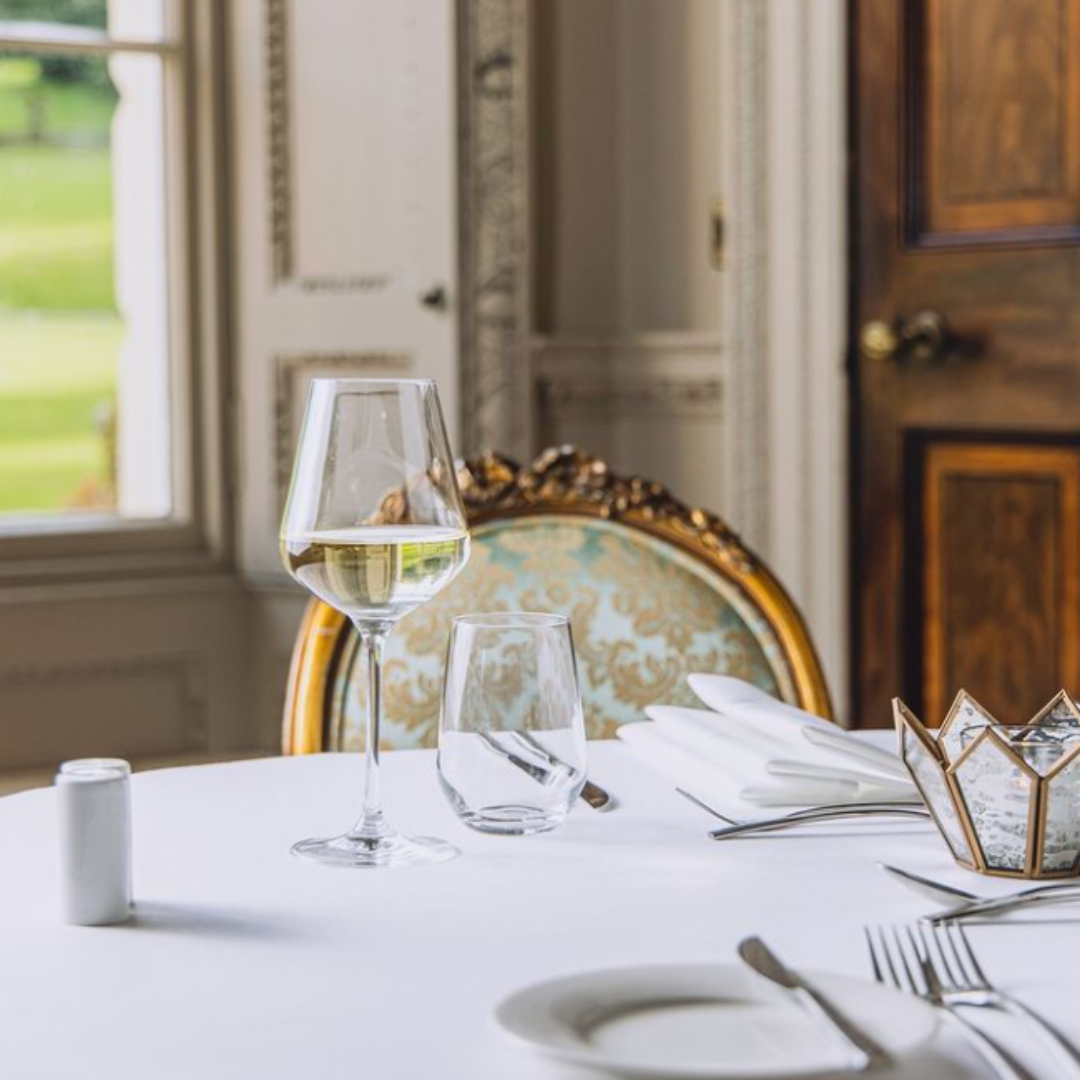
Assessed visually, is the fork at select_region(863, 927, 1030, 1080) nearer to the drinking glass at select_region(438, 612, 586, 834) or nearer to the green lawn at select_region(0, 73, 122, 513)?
the drinking glass at select_region(438, 612, 586, 834)

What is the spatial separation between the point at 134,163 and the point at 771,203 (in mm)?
1183

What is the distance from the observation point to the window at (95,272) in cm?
334

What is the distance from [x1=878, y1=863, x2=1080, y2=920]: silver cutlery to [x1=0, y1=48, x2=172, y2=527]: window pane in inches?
107

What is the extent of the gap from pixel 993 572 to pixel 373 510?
74.1 inches

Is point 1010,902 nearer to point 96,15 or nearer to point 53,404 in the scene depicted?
point 53,404

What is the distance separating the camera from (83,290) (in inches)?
133

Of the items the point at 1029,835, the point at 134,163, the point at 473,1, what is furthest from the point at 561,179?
the point at 1029,835

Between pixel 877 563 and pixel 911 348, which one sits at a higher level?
pixel 911 348

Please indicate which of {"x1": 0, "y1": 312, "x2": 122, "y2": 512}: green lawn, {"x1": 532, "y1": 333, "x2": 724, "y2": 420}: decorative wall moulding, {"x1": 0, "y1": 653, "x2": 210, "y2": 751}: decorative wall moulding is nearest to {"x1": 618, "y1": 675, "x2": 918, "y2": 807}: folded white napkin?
{"x1": 532, "y1": 333, "x2": 724, "y2": 420}: decorative wall moulding

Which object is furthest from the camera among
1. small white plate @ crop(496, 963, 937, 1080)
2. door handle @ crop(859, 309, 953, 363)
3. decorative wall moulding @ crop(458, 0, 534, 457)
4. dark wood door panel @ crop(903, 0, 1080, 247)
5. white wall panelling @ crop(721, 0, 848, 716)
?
decorative wall moulding @ crop(458, 0, 534, 457)

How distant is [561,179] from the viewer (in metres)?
3.24

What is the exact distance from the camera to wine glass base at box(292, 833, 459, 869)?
888 millimetres

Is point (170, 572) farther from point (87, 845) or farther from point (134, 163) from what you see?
point (87, 845)

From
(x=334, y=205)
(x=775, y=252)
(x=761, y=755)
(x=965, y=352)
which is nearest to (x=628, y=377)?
(x=775, y=252)
